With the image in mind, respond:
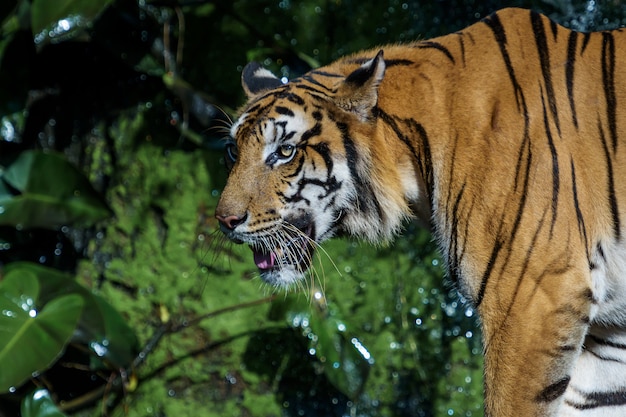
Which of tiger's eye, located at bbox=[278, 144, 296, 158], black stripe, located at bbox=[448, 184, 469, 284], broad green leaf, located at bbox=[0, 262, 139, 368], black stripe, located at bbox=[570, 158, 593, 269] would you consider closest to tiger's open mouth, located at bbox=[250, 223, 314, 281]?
tiger's eye, located at bbox=[278, 144, 296, 158]

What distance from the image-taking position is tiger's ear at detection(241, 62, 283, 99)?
Result: 3.01 m

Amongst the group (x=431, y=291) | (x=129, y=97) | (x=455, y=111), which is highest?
(x=455, y=111)

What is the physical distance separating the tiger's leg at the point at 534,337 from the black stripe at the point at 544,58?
1.50 feet

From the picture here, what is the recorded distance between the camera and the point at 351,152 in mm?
2727

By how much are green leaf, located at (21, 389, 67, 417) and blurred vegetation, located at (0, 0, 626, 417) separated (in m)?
0.48

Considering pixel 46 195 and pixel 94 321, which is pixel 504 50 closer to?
pixel 94 321

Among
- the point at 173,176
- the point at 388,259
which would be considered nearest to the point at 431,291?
the point at 388,259

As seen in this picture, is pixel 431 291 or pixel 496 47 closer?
pixel 496 47

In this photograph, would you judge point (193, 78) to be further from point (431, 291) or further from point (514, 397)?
point (514, 397)

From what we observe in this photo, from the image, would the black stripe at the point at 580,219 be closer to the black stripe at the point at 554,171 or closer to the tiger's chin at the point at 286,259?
the black stripe at the point at 554,171

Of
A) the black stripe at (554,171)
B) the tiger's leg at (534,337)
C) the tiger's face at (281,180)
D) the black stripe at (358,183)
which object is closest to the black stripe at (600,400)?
the tiger's leg at (534,337)

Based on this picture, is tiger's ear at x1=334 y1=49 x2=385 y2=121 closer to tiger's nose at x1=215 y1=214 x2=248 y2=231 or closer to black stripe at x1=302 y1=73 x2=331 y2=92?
black stripe at x1=302 y1=73 x2=331 y2=92

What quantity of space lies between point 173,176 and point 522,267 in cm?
264

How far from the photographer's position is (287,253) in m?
2.79
